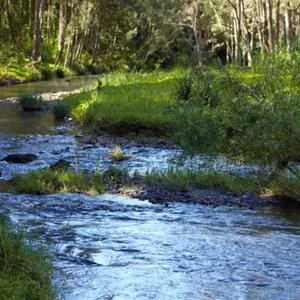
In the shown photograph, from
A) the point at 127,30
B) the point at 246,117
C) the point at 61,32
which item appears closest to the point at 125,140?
the point at 246,117

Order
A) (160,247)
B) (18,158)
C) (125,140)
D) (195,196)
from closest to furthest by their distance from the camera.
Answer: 1. (160,247)
2. (195,196)
3. (18,158)
4. (125,140)

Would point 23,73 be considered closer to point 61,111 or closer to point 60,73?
point 60,73

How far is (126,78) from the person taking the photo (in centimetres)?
3675

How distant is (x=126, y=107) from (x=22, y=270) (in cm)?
1692

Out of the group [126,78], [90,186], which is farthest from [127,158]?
[126,78]

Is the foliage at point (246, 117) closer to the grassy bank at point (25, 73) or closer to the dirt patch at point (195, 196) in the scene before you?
the dirt patch at point (195, 196)

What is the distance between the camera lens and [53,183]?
14.4 m

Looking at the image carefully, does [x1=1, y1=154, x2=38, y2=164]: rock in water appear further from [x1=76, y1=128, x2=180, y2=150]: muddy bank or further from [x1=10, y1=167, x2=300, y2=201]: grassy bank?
[x1=76, y1=128, x2=180, y2=150]: muddy bank

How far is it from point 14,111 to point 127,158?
36.1 feet

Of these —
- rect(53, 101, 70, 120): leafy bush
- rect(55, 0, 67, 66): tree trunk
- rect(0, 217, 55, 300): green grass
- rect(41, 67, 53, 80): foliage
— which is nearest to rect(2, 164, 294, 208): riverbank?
rect(0, 217, 55, 300): green grass

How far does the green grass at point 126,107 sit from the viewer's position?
2242cm

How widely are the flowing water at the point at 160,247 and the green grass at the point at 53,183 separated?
355 mm

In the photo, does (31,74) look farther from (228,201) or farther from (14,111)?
(228,201)

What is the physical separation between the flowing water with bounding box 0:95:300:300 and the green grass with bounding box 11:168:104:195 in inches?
14.0
